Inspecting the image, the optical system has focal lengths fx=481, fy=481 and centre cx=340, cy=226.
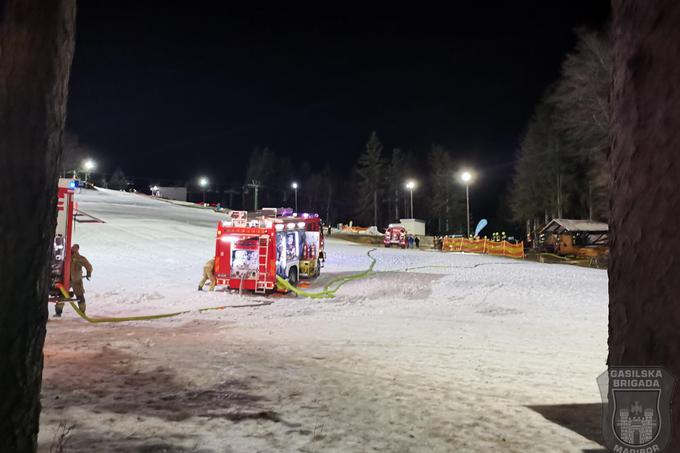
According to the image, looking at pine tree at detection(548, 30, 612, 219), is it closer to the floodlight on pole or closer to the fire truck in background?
the fire truck in background

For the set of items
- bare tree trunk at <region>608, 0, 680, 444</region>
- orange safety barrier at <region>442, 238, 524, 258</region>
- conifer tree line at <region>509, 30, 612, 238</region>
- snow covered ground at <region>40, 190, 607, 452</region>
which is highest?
conifer tree line at <region>509, 30, 612, 238</region>

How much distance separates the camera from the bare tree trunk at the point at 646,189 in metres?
1.41

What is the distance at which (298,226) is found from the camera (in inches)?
741

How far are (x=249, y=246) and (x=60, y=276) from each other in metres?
6.05

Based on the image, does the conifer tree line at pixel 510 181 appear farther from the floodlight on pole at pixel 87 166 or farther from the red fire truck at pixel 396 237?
the red fire truck at pixel 396 237

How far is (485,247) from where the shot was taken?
4053 centimetres

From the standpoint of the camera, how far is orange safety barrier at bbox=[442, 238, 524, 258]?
123ft

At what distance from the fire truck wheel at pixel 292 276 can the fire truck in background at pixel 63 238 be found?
800 cm

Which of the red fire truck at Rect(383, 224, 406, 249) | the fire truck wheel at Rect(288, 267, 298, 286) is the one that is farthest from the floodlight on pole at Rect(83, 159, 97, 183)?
the fire truck wheel at Rect(288, 267, 298, 286)

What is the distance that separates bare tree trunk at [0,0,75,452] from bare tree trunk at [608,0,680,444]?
2593 mm

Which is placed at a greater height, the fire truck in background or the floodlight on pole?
the floodlight on pole

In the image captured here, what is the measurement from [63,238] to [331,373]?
27.4 ft

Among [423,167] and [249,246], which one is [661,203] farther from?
[423,167]

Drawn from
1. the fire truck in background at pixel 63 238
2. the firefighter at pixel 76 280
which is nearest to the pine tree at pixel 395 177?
the firefighter at pixel 76 280
